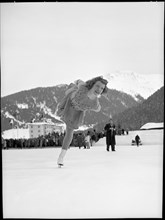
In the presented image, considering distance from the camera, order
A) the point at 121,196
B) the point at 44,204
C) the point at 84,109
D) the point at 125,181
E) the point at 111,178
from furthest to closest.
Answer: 1. the point at 84,109
2. the point at 111,178
3. the point at 125,181
4. the point at 121,196
5. the point at 44,204

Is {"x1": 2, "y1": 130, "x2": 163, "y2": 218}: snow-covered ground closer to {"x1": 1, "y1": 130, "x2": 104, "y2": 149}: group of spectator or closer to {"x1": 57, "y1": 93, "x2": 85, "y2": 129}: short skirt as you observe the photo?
{"x1": 57, "y1": 93, "x2": 85, "y2": 129}: short skirt

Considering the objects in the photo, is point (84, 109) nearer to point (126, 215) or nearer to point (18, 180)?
point (18, 180)

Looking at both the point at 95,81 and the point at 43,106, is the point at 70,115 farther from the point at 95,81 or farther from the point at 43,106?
the point at 43,106

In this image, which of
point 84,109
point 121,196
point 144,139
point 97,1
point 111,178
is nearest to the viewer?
point 97,1

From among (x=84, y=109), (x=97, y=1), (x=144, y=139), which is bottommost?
(x=144, y=139)

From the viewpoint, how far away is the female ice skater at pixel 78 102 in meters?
3.23

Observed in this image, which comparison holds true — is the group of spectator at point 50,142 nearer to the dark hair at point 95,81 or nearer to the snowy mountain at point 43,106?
the snowy mountain at point 43,106

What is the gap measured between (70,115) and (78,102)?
170 millimetres

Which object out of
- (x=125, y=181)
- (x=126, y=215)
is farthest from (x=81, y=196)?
(x=125, y=181)

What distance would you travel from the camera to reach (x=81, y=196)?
214 cm

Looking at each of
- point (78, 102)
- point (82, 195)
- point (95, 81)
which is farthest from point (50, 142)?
point (82, 195)

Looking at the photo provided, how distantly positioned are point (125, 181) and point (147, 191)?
1.34 feet

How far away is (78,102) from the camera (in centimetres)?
337

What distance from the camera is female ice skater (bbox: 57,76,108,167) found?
127 inches
